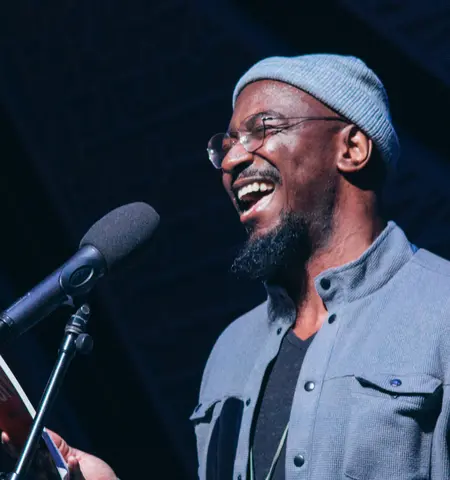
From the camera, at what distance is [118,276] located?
3.76 m

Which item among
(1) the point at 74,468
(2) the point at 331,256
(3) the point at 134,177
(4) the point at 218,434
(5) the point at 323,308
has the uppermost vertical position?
(3) the point at 134,177

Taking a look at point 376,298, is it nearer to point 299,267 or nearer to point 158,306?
point 299,267

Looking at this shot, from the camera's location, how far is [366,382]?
2.24m

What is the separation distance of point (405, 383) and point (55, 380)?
755mm

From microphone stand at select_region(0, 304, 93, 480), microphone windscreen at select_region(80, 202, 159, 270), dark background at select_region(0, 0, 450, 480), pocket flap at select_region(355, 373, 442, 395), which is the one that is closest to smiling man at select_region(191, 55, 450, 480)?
pocket flap at select_region(355, 373, 442, 395)

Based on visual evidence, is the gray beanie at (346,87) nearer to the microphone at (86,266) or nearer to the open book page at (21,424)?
the microphone at (86,266)

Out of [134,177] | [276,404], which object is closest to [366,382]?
[276,404]

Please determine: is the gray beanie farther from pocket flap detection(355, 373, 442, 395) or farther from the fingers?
the fingers

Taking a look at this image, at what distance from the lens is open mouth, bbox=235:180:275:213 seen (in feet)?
8.47

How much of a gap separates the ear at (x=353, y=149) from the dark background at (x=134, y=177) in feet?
2.35

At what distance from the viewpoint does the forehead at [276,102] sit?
2.62 m

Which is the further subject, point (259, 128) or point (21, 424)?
point (259, 128)

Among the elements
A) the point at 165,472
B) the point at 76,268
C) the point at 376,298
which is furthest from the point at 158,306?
the point at 76,268

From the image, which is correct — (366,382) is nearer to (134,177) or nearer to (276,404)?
(276,404)
